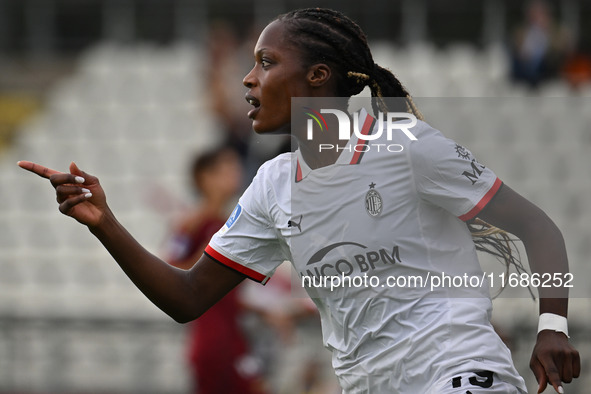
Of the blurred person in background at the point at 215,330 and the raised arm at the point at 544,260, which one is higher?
the raised arm at the point at 544,260

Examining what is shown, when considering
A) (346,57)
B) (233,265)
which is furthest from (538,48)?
(233,265)

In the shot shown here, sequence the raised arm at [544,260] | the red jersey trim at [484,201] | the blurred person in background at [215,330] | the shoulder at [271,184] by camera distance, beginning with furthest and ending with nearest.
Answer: the blurred person in background at [215,330] → the shoulder at [271,184] → the red jersey trim at [484,201] → the raised arm at [544,260]

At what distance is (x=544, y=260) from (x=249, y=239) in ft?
3.29

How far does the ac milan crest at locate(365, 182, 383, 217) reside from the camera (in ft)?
10.1

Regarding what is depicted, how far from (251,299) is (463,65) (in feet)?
19.9

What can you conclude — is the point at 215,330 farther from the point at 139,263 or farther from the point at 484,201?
the point at 484,201

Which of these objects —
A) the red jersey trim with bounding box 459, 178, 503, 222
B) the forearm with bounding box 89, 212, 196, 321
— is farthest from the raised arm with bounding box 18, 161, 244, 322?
the red jersey trim with bounding box 459, 178, 503, 222

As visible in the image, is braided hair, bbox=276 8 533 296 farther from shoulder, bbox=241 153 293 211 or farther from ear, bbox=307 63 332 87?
shoulder, bbox=241 153 293 211

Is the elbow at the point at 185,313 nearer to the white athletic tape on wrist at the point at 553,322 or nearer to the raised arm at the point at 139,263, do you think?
the raised arm at the point at 139,263

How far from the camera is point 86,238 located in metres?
12.0

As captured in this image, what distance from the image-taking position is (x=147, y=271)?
3227mm

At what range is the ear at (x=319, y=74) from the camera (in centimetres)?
320

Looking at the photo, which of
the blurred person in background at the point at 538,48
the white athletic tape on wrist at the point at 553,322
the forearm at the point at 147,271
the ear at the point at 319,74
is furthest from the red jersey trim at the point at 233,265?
the blurred person in background at the point at 538,48

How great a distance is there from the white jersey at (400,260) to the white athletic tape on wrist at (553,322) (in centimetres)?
17
